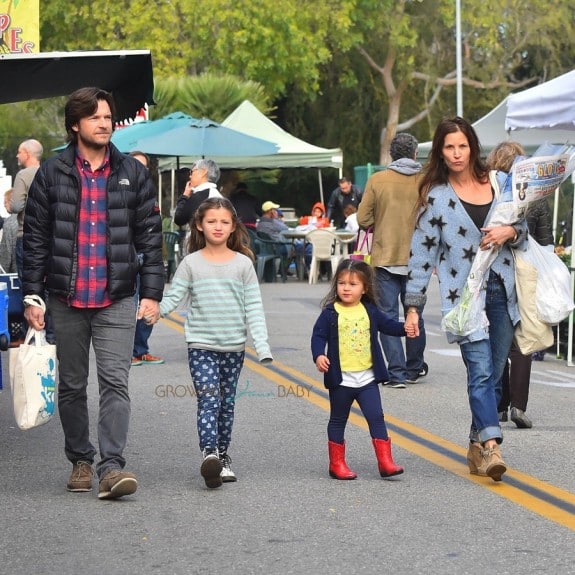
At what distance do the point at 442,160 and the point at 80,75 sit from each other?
271cm

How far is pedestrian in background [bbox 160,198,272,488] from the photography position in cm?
772

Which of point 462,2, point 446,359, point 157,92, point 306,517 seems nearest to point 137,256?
point 306,517

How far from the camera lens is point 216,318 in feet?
25.4

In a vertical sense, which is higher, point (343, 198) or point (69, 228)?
point (69, 228)

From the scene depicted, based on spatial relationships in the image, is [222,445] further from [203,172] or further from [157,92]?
[157,92]

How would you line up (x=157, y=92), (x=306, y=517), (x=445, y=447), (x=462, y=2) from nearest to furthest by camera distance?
1. (x=306, y=517)
2. (x=445, y=447)
3. (x=157, y=92)
4. (x=462, y=2)

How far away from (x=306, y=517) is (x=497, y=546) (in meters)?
0.98

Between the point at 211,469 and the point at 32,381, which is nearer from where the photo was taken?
the point at 32,381

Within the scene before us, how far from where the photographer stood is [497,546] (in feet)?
20.9

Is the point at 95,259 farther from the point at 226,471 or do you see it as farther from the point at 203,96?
the point at 203,96

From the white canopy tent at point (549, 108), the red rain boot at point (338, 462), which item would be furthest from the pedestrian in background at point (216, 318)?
the white canopy tent at point (549, 108)

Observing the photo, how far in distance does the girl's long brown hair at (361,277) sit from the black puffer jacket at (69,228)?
3.28 feet

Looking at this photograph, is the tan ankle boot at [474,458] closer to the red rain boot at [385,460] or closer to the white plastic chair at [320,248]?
the red rain boot at [385,460]

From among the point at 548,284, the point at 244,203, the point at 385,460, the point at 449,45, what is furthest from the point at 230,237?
the point at 449,45
